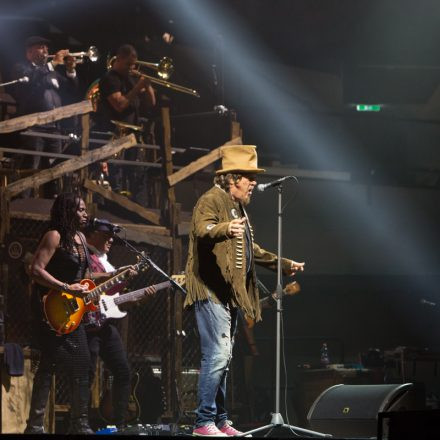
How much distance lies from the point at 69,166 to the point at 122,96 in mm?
1586

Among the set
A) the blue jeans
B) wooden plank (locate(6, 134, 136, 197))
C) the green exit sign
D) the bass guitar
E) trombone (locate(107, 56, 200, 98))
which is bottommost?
the blue jeans

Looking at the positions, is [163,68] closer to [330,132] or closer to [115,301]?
[330,132]

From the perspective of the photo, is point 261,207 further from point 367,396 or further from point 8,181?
point 367,396

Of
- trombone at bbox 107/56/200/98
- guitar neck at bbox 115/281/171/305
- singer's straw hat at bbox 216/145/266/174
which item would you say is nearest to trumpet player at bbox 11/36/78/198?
trombone at bbox 107/56/200/98

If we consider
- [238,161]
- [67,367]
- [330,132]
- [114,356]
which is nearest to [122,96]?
[114,356]

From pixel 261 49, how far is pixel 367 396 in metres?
10.5

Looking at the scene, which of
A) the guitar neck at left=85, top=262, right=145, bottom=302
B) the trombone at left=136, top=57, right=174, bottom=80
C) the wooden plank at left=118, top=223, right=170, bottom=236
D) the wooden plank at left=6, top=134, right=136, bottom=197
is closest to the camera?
the guitar neck at left=85, top=262, right=145, bottom=302

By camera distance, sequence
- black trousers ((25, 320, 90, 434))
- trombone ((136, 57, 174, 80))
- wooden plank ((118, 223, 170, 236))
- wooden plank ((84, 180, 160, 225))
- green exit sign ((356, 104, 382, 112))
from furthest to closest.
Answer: green exit sign ((356, 104, 382, 112)) → trombone ((136, 57, 174, 80)) → wooden plank ((118, 223, 170, 236)) → wooden plank ((84, 180, 160, 225)) → black trousers ((25, 320, 90, 434))

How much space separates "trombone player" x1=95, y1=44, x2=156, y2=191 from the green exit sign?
501 cm

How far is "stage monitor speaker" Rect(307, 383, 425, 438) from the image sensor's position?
26.6 feet

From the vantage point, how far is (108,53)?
15.7 meters

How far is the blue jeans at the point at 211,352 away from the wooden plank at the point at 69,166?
14.8 ft

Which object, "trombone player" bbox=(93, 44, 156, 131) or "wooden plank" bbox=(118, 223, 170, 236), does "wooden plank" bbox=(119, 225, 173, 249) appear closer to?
"wooden plank" bbox=(118, 223, 170, 236)

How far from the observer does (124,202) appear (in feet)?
42.2
